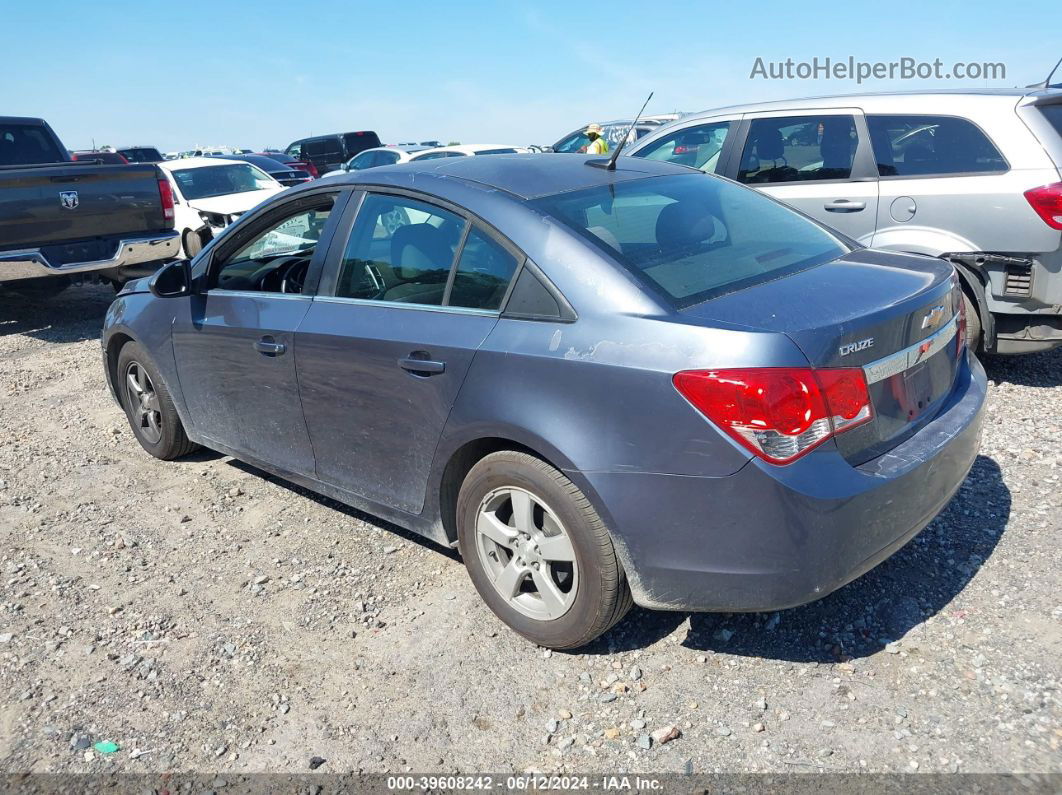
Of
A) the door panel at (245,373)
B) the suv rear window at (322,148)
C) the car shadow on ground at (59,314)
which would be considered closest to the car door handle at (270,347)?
the door panel at (245,373)

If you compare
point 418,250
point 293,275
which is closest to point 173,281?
point 293,275

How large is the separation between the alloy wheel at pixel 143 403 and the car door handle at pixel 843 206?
4466 mm

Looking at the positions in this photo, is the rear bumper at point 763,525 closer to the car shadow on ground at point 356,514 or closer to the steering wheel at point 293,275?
the car shadow on ground at point 356,514

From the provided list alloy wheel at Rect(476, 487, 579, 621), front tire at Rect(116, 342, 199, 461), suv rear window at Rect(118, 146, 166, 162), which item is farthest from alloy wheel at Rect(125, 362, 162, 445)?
suv rear window at Rect(118, 146, 166, 162)

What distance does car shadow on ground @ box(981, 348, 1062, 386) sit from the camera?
5.73 meters

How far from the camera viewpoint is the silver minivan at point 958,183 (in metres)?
5.10

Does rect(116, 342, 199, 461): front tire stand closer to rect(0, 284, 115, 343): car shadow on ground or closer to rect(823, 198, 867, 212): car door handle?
rect(0, 284, 115, 343): car shadow on ground

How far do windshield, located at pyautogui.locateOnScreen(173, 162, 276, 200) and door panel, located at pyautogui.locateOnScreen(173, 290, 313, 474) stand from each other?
25.4 ft

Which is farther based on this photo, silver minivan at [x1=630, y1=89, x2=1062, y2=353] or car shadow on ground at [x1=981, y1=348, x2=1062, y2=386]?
car shadow on ground at [x1=981, y1=348, x2=1062, y2=386]

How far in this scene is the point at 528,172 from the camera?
342 centimetres

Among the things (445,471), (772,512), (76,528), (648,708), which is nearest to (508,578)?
(445,471)

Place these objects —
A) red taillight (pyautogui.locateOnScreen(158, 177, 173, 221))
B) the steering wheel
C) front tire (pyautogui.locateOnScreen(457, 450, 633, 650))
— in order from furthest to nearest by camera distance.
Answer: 1. red taillight (pyautogui.locateOnScreen(158, 177, 173, 221))
2. the steering wheel
3. front tire (pyautogui.locateOnScreen(457, 450, 633, 650))

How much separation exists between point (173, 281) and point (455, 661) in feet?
7.88

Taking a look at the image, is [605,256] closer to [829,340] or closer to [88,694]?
[829,340]
